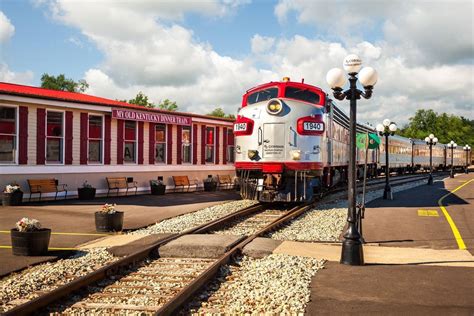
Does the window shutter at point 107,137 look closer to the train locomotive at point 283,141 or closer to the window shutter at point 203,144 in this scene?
the window shutter at point 203,144

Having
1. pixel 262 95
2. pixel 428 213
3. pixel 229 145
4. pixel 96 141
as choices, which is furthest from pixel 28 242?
pixel 229 145

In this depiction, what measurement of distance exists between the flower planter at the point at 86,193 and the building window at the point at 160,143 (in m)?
5.20

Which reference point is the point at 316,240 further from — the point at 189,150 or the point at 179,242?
the point at 189,150

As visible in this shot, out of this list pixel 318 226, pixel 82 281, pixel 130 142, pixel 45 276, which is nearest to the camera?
pixel 82 281

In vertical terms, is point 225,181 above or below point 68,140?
below

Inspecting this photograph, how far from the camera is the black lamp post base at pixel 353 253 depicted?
8.19m

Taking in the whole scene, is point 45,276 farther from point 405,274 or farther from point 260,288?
point 405,274

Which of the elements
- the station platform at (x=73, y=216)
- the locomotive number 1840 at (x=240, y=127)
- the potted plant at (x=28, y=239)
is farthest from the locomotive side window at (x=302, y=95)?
the potted plant at (x=28, y=239)

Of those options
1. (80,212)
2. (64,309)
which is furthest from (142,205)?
(64,309)

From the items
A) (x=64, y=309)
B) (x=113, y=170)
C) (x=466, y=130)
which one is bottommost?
(x=64, y=309)

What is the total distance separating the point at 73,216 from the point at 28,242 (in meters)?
5.60

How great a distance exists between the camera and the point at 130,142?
22.6m

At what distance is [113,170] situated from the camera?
21.5 metres

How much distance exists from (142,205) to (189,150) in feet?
29.0
